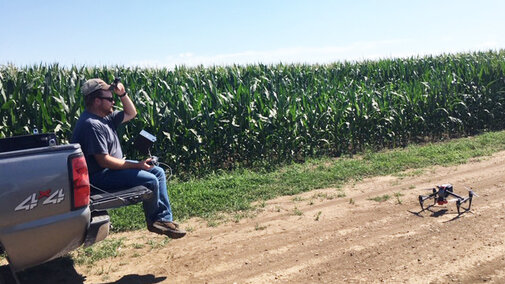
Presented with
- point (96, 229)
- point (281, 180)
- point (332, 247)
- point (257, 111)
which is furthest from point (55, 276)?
point (257, 111)

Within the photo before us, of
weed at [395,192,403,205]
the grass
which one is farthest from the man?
weed at [395,192,403,205]

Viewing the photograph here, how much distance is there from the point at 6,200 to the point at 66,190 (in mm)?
433

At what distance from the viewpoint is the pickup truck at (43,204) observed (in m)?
3.30

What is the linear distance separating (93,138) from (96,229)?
97cm

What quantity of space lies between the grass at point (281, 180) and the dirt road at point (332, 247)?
446 mm

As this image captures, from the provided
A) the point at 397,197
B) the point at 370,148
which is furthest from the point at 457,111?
the point at 397,197

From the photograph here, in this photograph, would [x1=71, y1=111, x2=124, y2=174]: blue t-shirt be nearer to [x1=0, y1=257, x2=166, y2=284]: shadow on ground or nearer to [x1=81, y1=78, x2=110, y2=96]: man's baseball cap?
[x1=81, y1=78, x2=110, y2=96]: man's baseball cap

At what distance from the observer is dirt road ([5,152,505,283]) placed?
433 cm

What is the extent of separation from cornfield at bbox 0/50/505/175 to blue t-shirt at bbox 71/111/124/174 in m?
3.43

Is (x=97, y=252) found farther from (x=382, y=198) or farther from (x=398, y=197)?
(x=398, y=197)

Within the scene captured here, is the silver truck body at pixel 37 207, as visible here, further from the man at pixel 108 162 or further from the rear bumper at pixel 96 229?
the man at pixel 108 162

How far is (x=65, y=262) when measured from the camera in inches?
191

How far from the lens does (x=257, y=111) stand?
32.9 ft

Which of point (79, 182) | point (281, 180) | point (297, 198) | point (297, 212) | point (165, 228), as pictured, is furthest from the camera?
point (281, 180)
